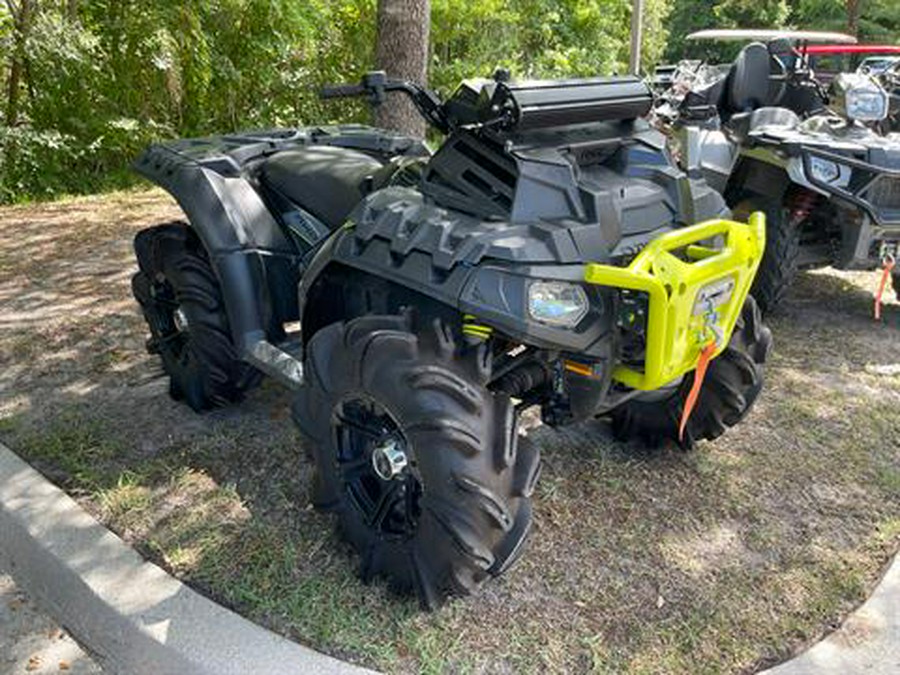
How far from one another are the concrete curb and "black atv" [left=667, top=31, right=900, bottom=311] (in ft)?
11.1

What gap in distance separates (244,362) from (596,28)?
562 inches

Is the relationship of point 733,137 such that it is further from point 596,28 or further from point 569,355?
point 596,28

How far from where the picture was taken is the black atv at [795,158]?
5.15 m

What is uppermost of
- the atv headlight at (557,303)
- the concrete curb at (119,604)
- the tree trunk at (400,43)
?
the tree trunk at (400,43)

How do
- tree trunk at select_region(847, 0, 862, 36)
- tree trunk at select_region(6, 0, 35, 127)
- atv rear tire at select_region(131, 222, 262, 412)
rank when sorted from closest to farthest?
1. atv rear tire at select_region(131, 222, 262, 412)
2. tree trunk at select_region(6, 0, 35, 127)
3. tree trunk at select_region(847, 0, 862, 36)

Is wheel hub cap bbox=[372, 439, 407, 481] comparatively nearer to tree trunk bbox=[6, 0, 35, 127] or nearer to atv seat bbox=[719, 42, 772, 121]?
atv seat bbox=[719, 42, 772, 121]

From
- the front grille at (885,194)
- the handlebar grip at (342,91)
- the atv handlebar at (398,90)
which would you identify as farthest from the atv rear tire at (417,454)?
the front grille at (885,194)

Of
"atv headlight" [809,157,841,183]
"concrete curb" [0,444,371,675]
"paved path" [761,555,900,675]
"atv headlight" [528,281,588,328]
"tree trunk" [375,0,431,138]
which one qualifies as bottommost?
"paved path" [761,555,900,675]

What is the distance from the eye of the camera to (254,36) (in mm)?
10766

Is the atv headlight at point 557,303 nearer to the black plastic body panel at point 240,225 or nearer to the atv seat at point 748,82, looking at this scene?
the black plastic body panel at point 240,225

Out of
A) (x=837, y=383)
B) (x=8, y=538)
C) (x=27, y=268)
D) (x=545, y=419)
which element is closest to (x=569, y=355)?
(x=545, y=419)

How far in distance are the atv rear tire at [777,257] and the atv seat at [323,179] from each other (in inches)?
113

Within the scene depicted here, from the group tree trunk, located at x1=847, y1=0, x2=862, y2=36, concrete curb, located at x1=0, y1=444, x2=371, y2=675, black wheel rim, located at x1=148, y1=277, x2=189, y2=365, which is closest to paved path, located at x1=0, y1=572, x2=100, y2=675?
concrete curb, located at x1=0, y1=444, x2=371, y2=675

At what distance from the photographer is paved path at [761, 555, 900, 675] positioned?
263 cm
